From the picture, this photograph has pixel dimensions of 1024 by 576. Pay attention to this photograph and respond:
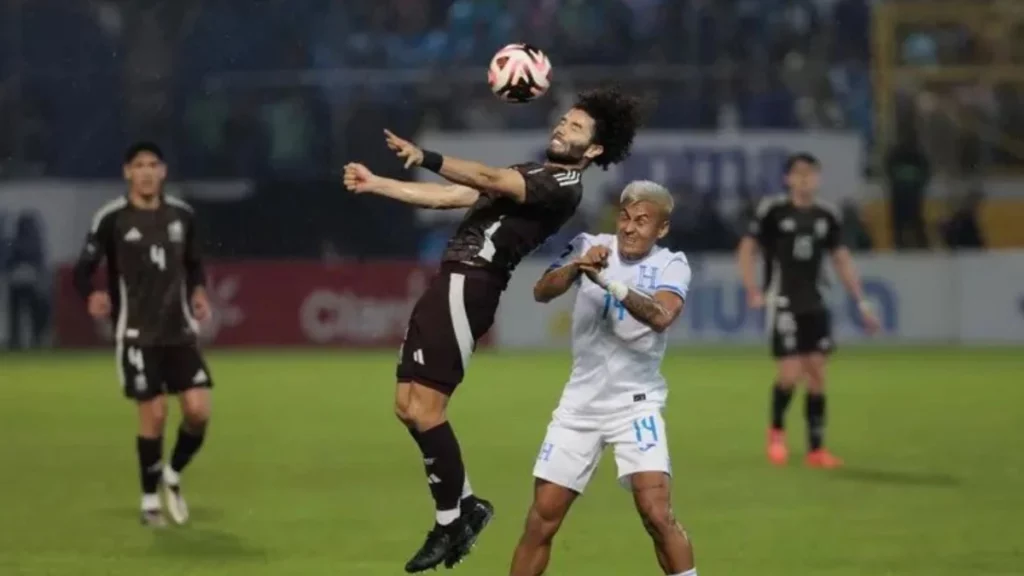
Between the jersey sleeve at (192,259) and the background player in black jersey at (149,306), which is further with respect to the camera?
the jersey sleeve at (192,259)

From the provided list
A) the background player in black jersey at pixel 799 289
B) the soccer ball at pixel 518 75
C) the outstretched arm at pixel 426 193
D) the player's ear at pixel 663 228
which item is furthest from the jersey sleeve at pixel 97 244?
the background player in black jersey at pixel 799 289

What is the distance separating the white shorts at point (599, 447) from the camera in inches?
310

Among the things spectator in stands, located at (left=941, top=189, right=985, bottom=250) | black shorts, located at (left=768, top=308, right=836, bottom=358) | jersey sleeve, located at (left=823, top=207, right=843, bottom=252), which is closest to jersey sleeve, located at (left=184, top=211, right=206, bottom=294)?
black shorts, located at (left=768, top=308, right=836, bottom=358)

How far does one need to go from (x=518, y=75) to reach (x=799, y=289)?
695 centimetres

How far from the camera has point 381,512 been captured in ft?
39.4

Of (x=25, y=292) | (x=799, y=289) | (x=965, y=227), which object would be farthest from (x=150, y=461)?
(x=965, y=227)

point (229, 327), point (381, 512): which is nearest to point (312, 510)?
point (381, 512)

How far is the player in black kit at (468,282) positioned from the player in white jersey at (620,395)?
0.42 m

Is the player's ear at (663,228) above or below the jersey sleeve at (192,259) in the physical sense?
above

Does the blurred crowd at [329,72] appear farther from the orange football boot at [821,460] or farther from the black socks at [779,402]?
the orange football boot at [821,460]

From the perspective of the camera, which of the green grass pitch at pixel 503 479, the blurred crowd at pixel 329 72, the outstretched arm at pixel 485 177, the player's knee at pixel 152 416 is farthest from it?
the blurred crowd at pixel 329 72

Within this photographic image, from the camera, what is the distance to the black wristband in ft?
25.3

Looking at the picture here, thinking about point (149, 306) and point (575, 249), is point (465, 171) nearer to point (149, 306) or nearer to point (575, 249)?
point (575, 249)

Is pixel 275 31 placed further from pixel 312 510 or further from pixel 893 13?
pixel 312 510
